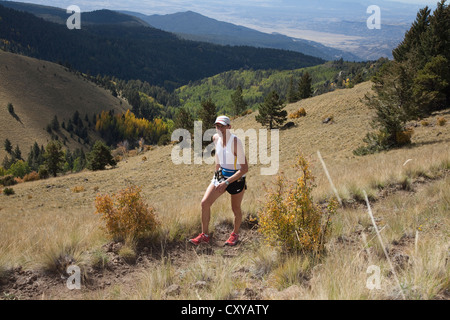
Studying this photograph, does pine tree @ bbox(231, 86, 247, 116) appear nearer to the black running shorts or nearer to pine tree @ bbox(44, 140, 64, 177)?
pine tree @ bbox(44, 140, 64, 177)

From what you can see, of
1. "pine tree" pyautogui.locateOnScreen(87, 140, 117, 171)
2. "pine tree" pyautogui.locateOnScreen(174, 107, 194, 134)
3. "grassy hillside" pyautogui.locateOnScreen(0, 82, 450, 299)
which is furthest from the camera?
"pine tree" pyautogui.locateOnScreen(174, 107, 194, 134)

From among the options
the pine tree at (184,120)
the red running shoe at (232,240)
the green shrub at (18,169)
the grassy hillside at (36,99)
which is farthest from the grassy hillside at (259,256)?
the grassy hillside at (36,99)

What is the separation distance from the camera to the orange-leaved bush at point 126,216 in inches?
192

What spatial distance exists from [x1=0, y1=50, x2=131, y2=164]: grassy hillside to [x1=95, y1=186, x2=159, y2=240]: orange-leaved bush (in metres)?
154

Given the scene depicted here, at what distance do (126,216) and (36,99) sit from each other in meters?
202

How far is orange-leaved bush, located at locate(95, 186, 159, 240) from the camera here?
16.0ft

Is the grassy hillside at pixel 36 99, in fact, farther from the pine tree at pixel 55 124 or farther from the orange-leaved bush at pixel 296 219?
the orange-leaved bush at pixel 296 219

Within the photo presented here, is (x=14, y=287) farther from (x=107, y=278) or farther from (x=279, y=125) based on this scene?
(x=279, y=125)

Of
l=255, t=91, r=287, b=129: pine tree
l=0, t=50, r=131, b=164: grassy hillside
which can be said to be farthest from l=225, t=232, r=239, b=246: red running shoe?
l=0, t=50, r=131, b=164: grassy hillside

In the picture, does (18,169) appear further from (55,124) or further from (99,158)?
(99,158)

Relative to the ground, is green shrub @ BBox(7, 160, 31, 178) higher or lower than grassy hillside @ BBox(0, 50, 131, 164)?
lower

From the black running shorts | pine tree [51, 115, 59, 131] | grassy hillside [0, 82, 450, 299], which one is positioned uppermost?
the black running shorts

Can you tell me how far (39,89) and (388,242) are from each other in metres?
214

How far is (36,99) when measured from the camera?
166 meters
